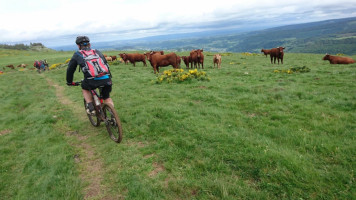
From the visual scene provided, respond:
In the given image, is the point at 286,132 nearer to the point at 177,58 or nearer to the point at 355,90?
the point at 355,90

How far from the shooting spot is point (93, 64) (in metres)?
5.85

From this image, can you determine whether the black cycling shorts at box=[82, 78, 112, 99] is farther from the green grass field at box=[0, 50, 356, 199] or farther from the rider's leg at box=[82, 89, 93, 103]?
the green grass field at box=[0, 50, 356, 199]

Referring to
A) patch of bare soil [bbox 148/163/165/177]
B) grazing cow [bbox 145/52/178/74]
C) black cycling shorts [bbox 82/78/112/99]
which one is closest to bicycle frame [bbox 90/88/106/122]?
black cycling shorts [bbox 82/78/112/99]

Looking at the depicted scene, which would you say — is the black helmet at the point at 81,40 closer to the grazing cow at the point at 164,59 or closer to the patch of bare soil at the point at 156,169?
the patch of bare soil at the point at 156,169

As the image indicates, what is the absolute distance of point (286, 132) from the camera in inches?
238

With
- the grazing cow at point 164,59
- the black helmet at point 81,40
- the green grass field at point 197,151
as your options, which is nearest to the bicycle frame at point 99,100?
the green grass field at point 197,151

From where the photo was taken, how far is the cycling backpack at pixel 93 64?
582 cm

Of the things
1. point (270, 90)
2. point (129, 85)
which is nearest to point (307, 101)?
point (270, 90)

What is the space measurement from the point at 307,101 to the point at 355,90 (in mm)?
3209

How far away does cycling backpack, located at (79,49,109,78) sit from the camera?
5.82 meters

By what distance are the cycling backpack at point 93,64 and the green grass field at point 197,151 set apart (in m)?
2.42

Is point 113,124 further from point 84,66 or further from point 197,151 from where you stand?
point 197,151

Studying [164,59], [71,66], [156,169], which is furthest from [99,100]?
→ [164,59]

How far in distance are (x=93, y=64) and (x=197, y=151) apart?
396 cm
